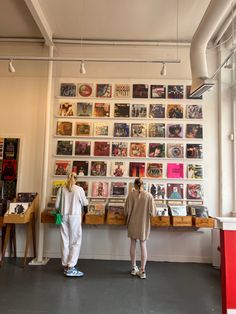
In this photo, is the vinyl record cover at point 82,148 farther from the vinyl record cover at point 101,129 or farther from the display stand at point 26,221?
the display stand at point 26,221

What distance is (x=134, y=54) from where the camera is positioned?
6.12 metres

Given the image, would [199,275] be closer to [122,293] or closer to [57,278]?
[122,293]

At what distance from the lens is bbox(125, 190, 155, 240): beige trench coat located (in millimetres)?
4785

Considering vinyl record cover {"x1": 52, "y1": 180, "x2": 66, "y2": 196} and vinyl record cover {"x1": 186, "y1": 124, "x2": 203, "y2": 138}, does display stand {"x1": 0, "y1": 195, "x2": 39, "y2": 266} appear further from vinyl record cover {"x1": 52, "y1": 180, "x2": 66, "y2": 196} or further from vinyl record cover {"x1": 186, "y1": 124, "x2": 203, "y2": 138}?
vinyl record cover {"x1": 186, "y1": 124, "x2": 203, "y2": 138}

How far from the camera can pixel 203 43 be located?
4.27m

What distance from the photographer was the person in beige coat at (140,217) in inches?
188

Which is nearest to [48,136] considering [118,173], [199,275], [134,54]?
[118,173]

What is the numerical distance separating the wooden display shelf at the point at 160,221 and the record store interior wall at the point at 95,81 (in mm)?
528

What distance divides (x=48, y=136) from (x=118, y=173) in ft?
5.33

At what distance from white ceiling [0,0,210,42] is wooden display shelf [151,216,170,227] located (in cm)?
367

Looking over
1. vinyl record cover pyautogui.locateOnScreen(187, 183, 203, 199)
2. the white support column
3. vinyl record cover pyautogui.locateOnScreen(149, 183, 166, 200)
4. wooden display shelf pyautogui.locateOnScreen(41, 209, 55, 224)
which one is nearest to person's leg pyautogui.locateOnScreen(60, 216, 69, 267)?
wooden display shelf pyautogui.locateOnScreen(41, 209, 55, 224)

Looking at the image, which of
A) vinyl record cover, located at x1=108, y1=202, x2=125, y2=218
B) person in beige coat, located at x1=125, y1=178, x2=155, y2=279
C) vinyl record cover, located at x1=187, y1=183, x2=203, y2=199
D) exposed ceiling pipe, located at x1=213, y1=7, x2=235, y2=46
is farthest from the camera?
vinyl record cover, located at x1=187, y1=183, x2=203, y2=199

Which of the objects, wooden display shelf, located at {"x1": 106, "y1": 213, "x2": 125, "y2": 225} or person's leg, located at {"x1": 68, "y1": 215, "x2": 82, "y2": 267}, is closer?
person's leg, located at {"x1": 68, "y1": 215, "x2": 82, "y2": 267}

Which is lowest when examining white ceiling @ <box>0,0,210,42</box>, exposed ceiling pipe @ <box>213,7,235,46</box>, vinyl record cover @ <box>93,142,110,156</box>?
vinyl record cover @ <box>93,142,110,156</box>
